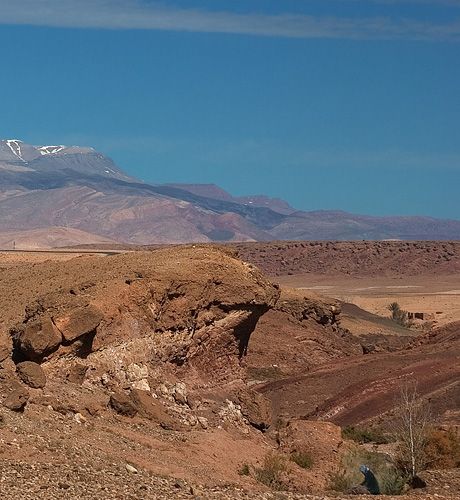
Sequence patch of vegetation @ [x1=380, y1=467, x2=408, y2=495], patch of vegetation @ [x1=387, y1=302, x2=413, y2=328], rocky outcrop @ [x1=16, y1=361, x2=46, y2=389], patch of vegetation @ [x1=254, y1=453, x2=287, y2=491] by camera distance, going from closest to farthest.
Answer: patch of vegetation @ [x1=254, y1=453, x2=287, y2=491], patch of vegetation @ [x1=380, y1=467, x2=408, y2=495], rocky outcrop @ [x1=16, y1=361, x2=46, y2=389], patch of vegetation @ [x1=387, y1=302, x2=413, y2=328]

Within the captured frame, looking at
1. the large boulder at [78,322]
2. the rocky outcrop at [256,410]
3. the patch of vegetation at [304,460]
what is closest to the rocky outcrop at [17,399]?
the large boulder at [78,322]

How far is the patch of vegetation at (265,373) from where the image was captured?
33.4 m

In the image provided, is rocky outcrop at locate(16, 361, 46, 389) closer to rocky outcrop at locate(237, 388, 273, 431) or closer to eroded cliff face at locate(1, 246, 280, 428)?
eroded cliff face at locate(1, 246, 280, 428)

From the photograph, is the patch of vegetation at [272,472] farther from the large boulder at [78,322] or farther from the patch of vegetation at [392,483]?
the large boulder at [78,322]

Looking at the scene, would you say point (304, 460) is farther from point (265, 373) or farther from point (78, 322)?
point (265, 373)

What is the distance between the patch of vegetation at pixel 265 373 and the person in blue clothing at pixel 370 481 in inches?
616

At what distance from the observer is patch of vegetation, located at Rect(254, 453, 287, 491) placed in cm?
1630

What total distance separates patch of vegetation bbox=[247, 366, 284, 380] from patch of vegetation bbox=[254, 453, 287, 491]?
15.5 m

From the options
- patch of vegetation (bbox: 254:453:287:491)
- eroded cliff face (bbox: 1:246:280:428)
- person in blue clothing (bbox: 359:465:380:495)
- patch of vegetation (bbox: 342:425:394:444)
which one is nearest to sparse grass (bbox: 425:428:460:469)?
person in blue clothing (bbox: 359:465:380:495)

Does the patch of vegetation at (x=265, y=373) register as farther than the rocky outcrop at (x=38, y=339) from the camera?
Yes

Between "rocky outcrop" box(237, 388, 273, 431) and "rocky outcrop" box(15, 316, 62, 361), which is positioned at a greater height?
"rocky outcrop" box(15, 316, 62, 361)

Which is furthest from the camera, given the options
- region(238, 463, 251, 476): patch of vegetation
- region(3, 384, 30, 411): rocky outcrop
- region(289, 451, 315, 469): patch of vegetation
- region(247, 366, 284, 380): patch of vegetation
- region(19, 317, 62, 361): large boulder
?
region(247, 366, 284, 380): patch of vegetation

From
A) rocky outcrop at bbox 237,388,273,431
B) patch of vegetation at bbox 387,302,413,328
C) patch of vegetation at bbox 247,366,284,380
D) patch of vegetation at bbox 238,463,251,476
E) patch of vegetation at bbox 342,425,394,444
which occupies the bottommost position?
patch of vegetation at bbox 342,425,394,444

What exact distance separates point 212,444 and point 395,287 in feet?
265
